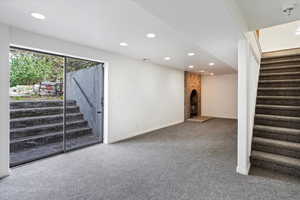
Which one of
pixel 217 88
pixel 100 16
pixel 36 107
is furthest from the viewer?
pixel 217 88

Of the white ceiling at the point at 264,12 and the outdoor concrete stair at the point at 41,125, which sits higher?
the white ceiling at the point at 264,12

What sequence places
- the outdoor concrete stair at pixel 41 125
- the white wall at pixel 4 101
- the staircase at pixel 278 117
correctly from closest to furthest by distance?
the white wall at pixel 4 101, the staircase at pixel 278 117, the outdoor concrete stair at pixel 41 125

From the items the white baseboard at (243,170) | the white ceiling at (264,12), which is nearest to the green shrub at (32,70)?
→ the white ceiling at (264,12)

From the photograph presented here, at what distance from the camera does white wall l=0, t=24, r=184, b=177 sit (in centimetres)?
302

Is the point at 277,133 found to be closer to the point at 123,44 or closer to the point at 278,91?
the point at 278,91

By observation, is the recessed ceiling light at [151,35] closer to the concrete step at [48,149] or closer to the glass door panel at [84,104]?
the glass door panel at [84,104]

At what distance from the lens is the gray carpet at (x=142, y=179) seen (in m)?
2.01

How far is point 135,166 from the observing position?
110 inches

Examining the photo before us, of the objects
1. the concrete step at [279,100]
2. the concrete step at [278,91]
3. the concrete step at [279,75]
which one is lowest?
the concrete step at [279,100]

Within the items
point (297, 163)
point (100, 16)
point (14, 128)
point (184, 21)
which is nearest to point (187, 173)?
point (297, 163)

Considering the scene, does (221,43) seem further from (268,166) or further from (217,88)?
(217,88)

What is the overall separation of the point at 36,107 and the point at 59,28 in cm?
271

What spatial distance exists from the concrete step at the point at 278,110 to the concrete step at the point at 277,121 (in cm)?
19

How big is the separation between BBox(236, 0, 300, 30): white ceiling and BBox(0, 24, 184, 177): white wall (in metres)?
3.02
